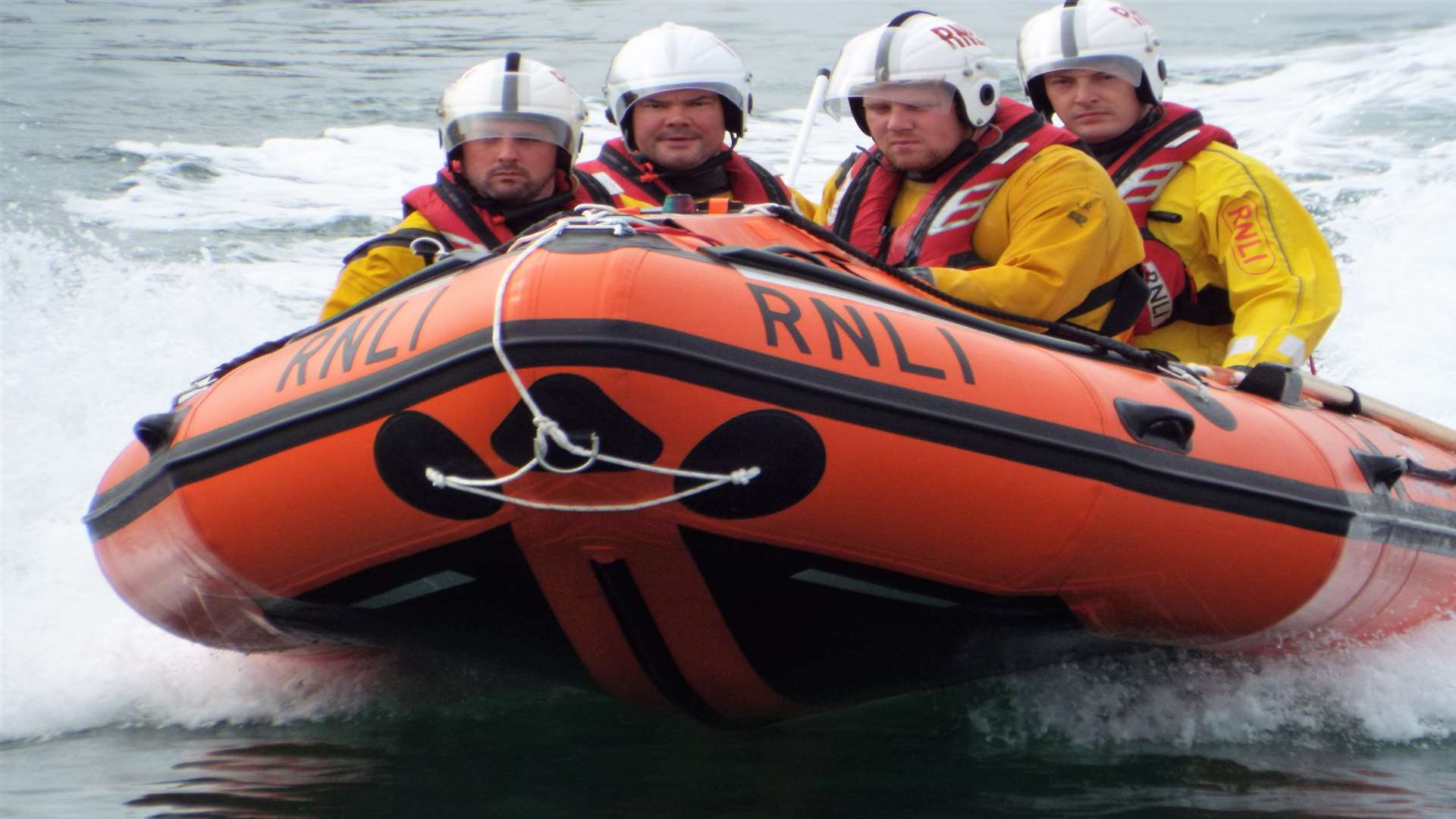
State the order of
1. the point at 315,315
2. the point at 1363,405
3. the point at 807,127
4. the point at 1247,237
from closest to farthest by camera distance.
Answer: the point at 1363,405 < the point at 1247,237 < the point at 807,127 < the point at 315,315

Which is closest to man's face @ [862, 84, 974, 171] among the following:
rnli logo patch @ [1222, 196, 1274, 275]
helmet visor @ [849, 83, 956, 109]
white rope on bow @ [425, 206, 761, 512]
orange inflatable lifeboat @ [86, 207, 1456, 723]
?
helmet visor @ [849, 83, 956, 109]

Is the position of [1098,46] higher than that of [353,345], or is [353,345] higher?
[1098,46]

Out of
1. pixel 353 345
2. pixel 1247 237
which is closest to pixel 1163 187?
pixel 1247 237

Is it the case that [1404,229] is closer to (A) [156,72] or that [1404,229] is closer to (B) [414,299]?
(B) [414,299]

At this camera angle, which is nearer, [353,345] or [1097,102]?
[353,345]

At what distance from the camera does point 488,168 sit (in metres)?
3.25

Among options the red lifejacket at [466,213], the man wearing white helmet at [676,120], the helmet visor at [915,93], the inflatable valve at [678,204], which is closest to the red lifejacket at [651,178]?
the man wearing white helmet at [676,120]

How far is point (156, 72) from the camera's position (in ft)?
33.1

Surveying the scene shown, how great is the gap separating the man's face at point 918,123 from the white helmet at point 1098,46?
796 millimetres

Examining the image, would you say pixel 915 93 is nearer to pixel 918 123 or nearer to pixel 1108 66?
pixel 918 123

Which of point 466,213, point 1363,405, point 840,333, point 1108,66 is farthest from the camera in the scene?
point 1108,66

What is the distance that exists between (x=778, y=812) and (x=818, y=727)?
22.1 inches

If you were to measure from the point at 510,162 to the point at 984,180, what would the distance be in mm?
921

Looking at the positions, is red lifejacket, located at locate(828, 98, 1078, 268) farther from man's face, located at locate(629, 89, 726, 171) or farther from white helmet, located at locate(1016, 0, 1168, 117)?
white helmet, located at locate(1016, 0, 1168, 117)
